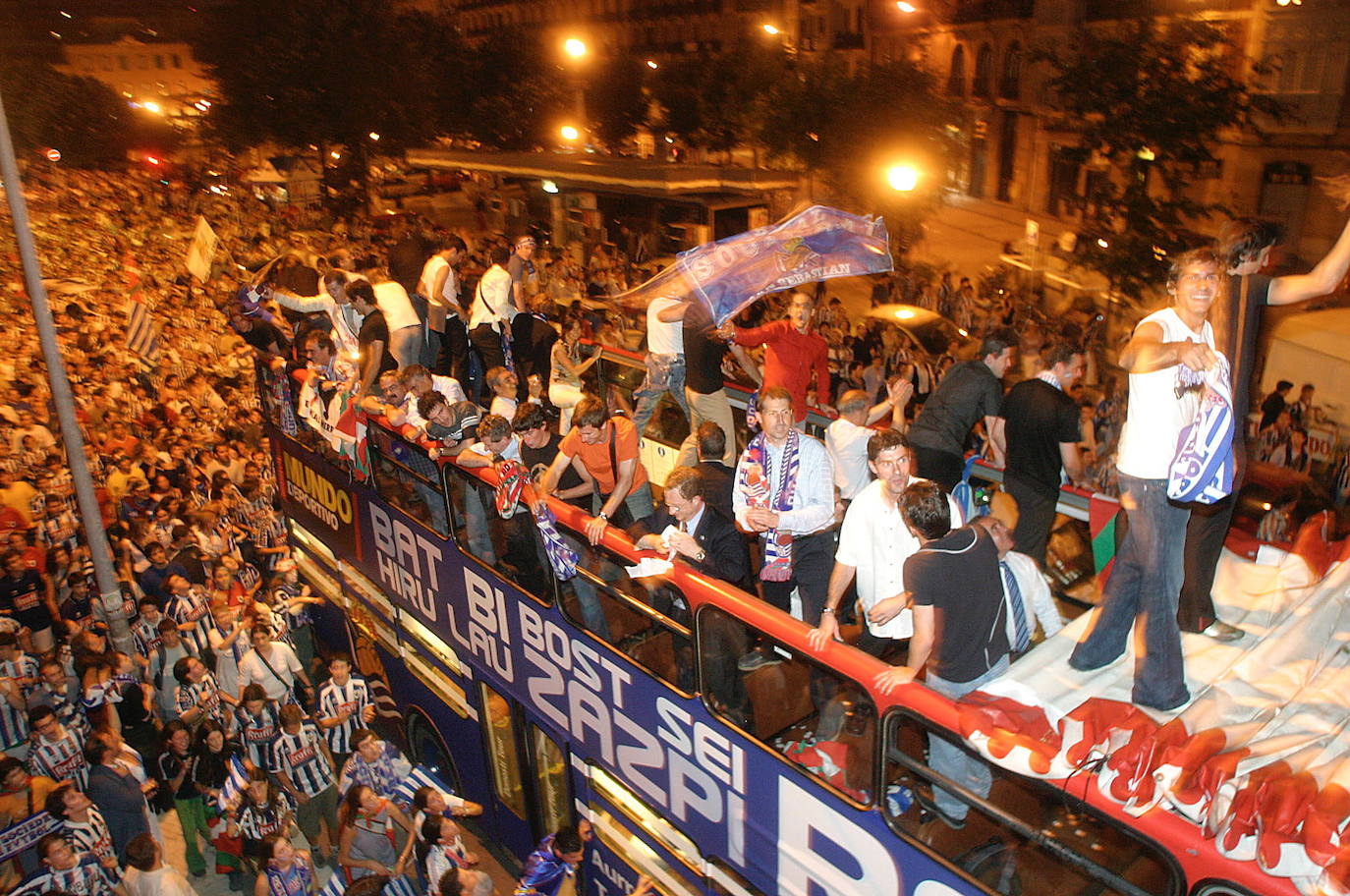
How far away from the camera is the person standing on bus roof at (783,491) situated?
4.89 m

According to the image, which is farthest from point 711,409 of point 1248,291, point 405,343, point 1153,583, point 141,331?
point 141,331

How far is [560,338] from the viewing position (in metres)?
9.06

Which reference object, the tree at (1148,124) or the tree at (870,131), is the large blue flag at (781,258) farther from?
the tree at (870,131)

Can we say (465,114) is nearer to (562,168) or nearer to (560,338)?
(562,168)

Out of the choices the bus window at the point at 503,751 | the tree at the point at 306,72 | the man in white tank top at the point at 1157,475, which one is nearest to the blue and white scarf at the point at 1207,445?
the man in white tank top at the point at 1157,475

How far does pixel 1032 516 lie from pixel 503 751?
152 inches

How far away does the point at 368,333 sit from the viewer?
26.0 feet

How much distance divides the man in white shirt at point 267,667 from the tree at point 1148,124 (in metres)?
13.5

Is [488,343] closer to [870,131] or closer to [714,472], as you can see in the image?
[714,472]

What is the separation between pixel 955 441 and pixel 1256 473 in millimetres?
2066

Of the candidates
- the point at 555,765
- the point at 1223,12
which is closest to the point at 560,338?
the point at 555,765

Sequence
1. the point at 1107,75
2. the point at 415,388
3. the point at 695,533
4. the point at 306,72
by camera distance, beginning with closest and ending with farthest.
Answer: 1. the point at 695,533
2. the point at 415,388
3. the point at 1107,75
4. the point at 306,72

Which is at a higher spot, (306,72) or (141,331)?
(306,72)

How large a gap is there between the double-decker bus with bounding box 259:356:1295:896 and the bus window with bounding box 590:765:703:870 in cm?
2
